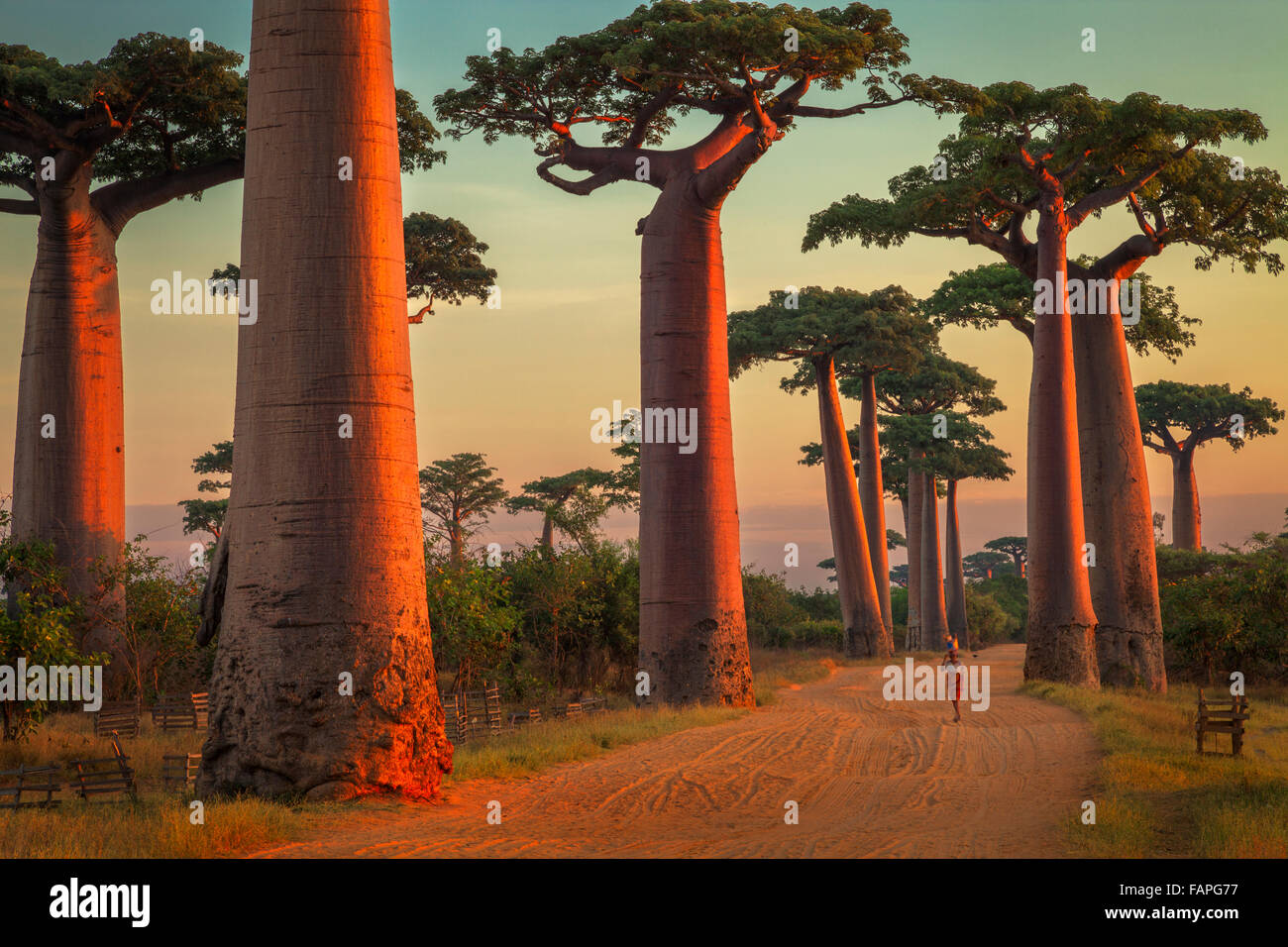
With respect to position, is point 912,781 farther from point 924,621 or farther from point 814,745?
point 924,621

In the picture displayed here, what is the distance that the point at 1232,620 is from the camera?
27.2 meters

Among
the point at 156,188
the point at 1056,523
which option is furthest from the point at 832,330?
the point at 156,188

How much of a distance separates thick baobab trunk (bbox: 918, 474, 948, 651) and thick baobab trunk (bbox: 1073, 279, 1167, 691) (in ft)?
73.6

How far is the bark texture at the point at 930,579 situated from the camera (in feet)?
162

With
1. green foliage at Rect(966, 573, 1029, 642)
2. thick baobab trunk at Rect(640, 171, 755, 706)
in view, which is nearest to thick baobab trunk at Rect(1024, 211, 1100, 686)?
thick baobab trunk at Rect(640, 171, 755, 706)

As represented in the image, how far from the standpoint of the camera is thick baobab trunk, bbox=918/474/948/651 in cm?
4931

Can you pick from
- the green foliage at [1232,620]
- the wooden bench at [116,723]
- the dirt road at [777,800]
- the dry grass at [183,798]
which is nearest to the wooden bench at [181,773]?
the dry grass at [183,798]

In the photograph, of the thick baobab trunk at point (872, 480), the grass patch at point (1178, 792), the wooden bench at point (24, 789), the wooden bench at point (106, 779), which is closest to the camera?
the grass patch at point (1178, 792)

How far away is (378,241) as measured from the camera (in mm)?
11930

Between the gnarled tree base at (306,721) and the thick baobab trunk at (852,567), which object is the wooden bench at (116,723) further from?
the thick baobab trunk at (852,567)

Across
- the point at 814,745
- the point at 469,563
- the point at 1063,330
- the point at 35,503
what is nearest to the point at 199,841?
the point at 814,745

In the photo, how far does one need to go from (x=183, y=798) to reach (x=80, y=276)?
50.8 feet

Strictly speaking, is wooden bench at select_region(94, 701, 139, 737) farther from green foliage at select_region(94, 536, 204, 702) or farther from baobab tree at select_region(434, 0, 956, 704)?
baobab tree at select_region(434, 0, 956, 704)

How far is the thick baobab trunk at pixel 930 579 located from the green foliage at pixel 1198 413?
965cm
